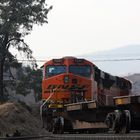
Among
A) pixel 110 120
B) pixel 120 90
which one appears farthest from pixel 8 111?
pixel 110 120

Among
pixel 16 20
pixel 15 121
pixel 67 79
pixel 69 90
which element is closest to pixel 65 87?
pixel 69 90

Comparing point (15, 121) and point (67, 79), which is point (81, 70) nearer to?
point (67, 79)

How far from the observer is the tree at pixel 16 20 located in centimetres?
5203

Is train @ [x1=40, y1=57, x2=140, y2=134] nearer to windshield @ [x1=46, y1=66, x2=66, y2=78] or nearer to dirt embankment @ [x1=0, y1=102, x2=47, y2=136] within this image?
windshield @ [x1=46, y1=66, x2=66, y2=78]

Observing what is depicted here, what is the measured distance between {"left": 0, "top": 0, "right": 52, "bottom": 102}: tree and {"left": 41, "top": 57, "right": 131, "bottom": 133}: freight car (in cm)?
2604

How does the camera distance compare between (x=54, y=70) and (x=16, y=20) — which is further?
(x=16, y=20)

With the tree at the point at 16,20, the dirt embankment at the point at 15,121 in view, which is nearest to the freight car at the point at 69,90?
the dirt embankment at the point at 15,121

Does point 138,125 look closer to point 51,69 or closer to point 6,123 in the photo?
point 51,69

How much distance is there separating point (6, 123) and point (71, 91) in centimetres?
1037

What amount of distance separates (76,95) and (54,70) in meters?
1.92

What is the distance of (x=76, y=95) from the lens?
78.5 ft

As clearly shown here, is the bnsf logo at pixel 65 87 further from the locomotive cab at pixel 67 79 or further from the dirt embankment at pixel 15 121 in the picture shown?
the dirt embankment at pixel 15 121

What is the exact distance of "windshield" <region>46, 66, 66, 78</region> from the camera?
24.5 metres

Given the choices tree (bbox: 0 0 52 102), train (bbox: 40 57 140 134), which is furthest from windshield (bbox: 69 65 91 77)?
tree (bbox: 0 0 52 102)
